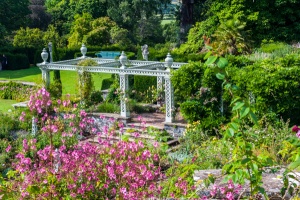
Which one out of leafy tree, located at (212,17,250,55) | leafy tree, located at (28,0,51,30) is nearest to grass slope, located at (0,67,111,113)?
leafy tree, located at (212,17,250,55)

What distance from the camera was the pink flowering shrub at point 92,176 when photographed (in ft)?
15.1

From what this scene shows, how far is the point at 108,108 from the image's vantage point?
43.7 feet

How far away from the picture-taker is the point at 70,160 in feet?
16.1

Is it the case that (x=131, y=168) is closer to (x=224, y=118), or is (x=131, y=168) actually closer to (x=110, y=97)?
(x=224, y=118)

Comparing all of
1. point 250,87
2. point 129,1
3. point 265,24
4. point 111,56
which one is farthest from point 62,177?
point 129,1

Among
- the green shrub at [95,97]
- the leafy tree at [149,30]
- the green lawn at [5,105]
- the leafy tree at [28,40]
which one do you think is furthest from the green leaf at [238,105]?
the leafy tree at [149,30]

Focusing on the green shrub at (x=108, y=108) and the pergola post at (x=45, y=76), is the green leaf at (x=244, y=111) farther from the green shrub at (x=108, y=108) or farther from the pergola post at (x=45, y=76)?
the pergola post at (x=45, y=76)

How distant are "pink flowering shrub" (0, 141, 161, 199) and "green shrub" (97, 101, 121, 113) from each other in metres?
7.97

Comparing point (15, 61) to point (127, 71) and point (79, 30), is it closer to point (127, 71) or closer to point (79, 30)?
point (79, 30)

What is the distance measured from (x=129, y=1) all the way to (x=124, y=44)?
542cm

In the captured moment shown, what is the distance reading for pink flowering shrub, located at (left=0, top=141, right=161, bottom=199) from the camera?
460cm

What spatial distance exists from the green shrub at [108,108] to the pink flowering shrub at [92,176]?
26.1ft

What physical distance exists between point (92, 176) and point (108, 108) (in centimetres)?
852

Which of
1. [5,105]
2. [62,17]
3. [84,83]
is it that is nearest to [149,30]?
[62,17]
